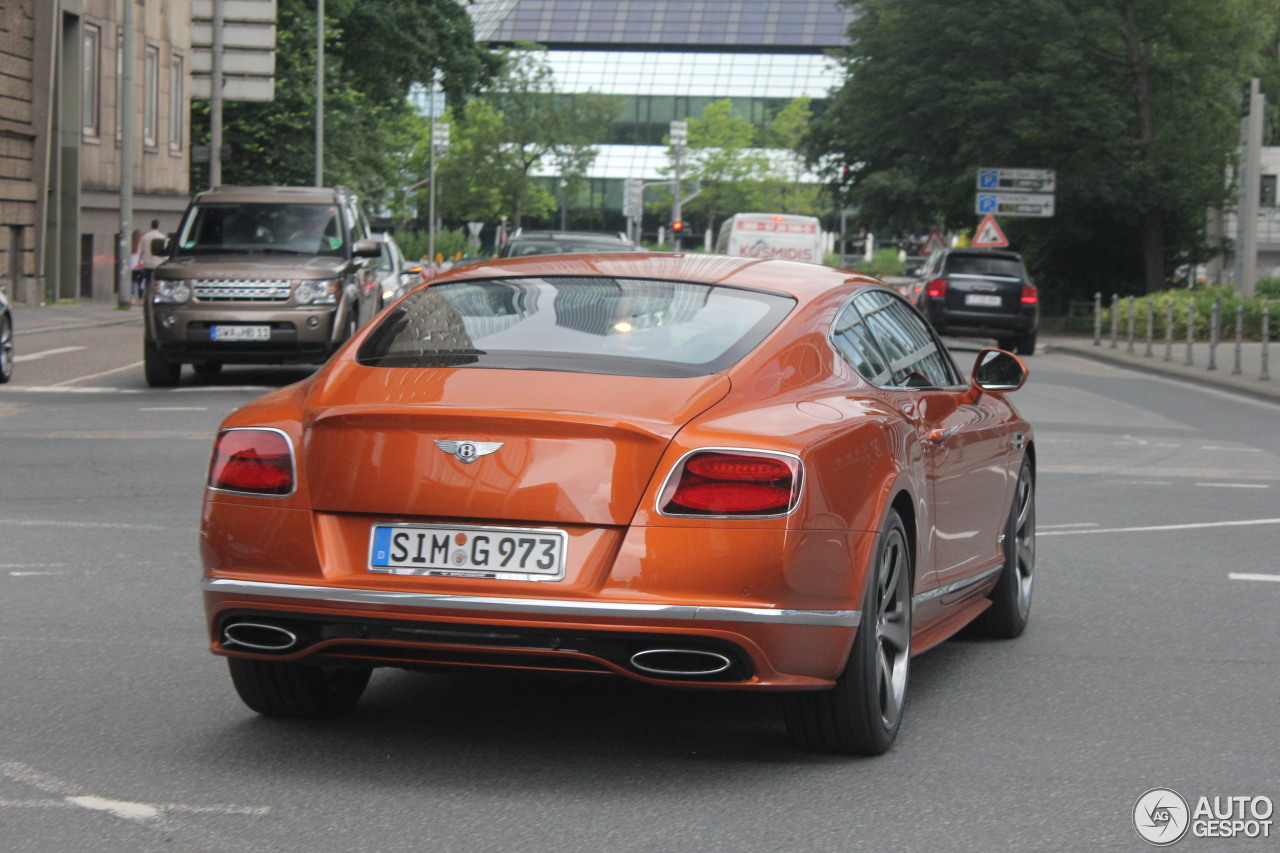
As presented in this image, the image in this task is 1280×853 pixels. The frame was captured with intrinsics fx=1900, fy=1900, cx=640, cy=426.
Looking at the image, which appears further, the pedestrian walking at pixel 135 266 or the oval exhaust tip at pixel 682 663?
the pedestrian walking at pixel 135 266

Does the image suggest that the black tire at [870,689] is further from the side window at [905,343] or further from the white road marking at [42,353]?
the white road marking at [42,353]

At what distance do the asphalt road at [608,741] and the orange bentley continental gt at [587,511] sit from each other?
0.95 ft

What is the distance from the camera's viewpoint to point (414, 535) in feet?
15.7

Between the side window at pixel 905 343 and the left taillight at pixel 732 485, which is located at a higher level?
the side window at pixel 905 343

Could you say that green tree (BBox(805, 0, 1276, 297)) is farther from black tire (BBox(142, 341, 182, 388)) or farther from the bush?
black tire (BBox(142, 341, 182, 388))

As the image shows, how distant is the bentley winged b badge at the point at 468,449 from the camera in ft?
15.6

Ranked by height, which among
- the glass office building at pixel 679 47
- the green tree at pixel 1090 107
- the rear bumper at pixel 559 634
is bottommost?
the rear bumper at pixel 559 634

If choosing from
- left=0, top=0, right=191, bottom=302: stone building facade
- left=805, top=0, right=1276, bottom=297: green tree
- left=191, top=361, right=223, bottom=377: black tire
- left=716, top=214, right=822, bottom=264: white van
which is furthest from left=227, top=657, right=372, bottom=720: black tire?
left=716, top=214, right=822, bottom=264: white van

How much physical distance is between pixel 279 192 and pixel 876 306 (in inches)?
553

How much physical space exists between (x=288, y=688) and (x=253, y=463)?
0.76 m

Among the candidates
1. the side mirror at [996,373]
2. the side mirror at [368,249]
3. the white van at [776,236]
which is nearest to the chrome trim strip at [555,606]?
the side mirror at [996,373]

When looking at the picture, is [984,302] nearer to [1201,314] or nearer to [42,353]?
[1201,314]

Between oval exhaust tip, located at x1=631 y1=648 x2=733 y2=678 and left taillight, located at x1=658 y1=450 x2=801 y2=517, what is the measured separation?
35 centimetres

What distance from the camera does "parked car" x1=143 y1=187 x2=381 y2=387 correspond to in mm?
17672
